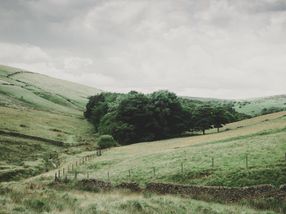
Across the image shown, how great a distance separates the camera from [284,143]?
48.0 m

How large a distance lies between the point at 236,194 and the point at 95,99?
127061mm

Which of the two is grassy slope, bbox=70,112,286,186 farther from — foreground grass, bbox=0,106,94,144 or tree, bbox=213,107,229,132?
tree, bbox=213,107,229,132

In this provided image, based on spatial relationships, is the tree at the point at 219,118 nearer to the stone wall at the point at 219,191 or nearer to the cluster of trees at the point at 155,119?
the cluster of trees at the point at 155,119

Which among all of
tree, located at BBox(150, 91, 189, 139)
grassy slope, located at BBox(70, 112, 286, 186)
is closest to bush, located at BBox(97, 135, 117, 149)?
tree, located at BBox(150, 91, 189, 139)

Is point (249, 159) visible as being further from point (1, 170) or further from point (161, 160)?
point (1, 170)

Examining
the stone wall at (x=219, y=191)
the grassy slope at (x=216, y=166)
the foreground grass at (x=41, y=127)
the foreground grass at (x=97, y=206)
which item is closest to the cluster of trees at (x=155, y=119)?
the foreground grass at (x=41, y=127)

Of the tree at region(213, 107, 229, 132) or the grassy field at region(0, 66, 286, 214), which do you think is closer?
the grassy field at region(0, 66, 286, 214)

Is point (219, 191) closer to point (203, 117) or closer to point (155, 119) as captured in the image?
point (155, 119)

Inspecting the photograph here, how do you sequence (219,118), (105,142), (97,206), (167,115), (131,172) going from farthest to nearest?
1. (167,115)
2. (219,118)
3. (105,142)
4. (131,172)
5. (97,206)

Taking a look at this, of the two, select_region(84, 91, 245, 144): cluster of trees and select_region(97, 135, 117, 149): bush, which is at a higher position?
select_region(84, 91, 245, 144): cluster of trees

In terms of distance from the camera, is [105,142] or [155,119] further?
[155,119]

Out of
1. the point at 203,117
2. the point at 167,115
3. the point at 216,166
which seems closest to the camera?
the point at 216,166

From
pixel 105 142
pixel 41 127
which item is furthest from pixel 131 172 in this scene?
pixel 41 127

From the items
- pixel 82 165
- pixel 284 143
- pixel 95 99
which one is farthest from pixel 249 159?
pixel 95 99
